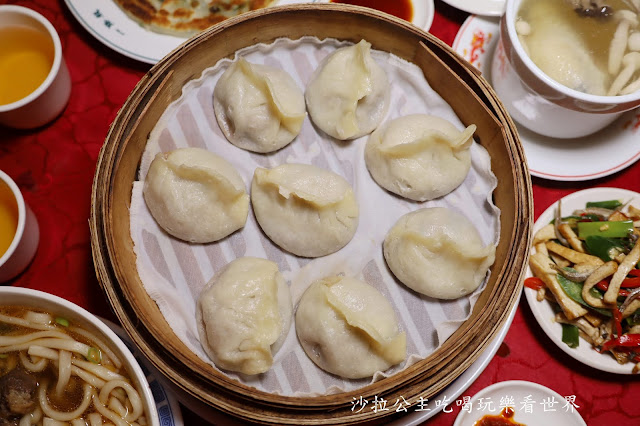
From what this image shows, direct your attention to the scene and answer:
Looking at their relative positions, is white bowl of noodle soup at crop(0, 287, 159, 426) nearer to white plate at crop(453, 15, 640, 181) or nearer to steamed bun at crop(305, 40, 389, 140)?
steamed bun at crop(305, 40, 389, 140)

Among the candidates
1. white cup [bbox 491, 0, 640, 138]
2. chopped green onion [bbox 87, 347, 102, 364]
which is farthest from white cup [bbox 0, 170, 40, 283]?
white cup [bbox 491, 0, 640, 138]

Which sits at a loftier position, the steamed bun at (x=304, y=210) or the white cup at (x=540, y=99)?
the white cup at (x=540, y=99)

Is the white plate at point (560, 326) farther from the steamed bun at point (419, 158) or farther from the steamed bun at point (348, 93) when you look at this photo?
the steamed bun at point (348, 93)

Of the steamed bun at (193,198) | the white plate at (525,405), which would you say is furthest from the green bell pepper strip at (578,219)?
the steamed bun at (193,198)

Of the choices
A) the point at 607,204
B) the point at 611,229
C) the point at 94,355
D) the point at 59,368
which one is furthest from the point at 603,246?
the point at 59,368

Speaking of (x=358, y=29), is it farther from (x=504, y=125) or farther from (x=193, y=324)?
(x=193, y=324)

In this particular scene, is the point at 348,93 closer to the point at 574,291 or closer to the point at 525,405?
the point at 574,291

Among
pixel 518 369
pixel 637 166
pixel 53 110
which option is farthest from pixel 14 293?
pixel 637 166

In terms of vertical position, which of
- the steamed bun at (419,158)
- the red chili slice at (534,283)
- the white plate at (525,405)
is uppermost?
the steamed bun at (419,158)
